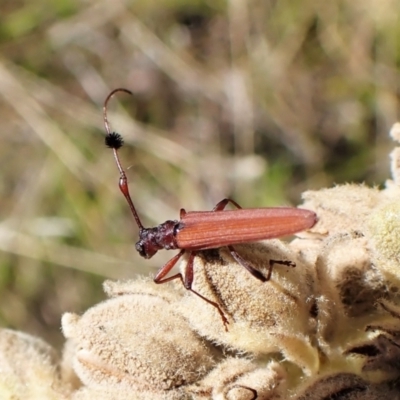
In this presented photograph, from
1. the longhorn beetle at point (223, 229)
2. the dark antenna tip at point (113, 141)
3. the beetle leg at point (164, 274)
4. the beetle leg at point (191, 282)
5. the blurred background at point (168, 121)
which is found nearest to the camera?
the beetle leg at point (191, 282)

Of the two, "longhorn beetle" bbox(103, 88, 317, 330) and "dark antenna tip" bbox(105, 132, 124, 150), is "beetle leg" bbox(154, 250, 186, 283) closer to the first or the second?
"longhorn beetle" bbox(103, 88, 317, 330)

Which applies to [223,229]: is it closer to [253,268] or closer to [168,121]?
[253,268]

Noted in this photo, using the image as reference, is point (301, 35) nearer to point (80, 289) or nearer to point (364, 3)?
A: point (364, 3)

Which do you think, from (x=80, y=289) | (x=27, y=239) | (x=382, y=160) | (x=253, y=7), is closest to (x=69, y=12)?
(x=253, y=7)

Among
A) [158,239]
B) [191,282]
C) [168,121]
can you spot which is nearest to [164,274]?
[191,282]

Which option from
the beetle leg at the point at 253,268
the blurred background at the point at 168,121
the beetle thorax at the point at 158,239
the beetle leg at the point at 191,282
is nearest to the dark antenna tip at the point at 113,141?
the beetle thorax at the point at 158,239

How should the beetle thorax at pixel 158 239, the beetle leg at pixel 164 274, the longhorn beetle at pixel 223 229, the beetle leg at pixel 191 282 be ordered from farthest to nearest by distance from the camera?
the beetle thorax at pixel 158 239
the beetle leg at pixel 164 274
the longhorn beetle at pixel 223 229
the beetle leg at pixel 191 282

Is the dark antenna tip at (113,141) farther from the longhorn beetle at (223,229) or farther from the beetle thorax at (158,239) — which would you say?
the beetle thorax at (158,239)
